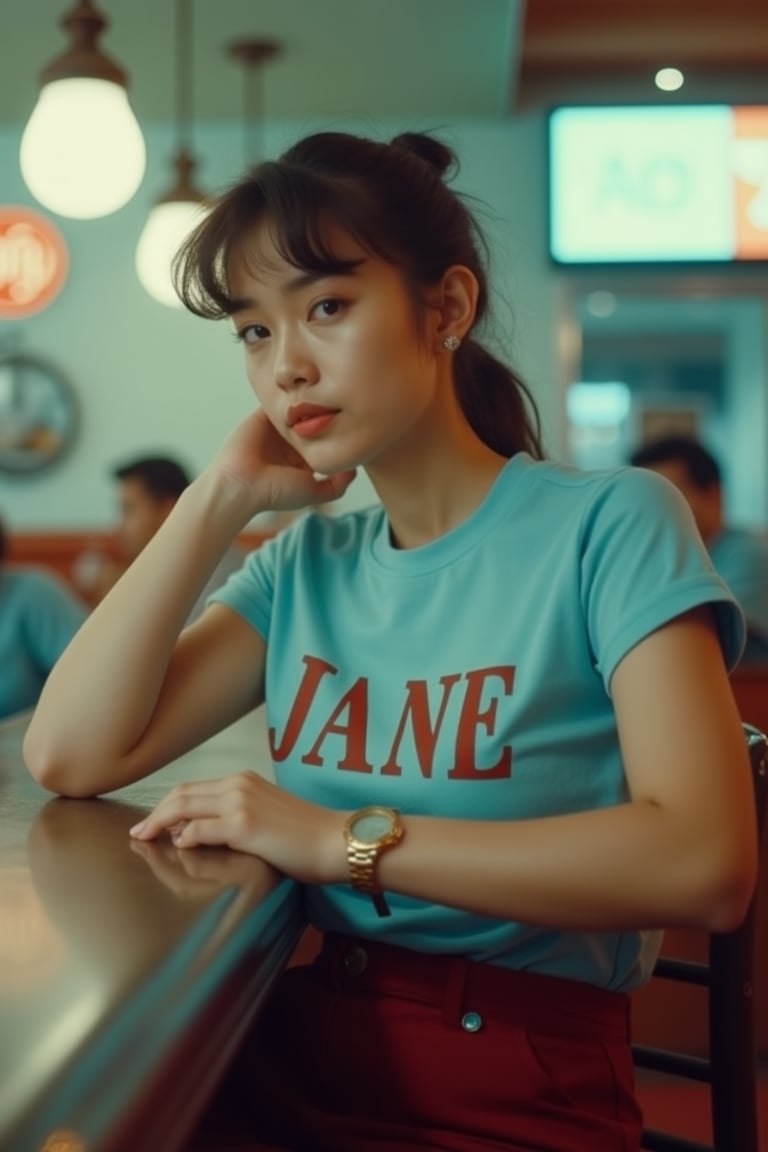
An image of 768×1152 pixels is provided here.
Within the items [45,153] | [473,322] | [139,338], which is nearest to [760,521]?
[139,338]

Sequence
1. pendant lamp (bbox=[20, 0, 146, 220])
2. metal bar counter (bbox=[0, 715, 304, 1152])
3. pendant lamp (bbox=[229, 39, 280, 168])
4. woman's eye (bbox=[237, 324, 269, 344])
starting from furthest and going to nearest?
pendant lamp (bbox=[229, 39, 280, 168]) → pendant lamp (bbox=[20, 0, 146, 220]) → woman's eye (bbox=[237, 324, 269, 344]) → metal bar counter (bbox=[0, 715, 304, 1152])

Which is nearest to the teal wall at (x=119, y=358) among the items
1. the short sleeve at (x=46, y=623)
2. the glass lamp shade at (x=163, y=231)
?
the glass lamp shade at (x=163, y=231)

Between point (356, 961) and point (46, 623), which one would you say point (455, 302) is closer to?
point (356, 961)

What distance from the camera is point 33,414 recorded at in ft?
20.8

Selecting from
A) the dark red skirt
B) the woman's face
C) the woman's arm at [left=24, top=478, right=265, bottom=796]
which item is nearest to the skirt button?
the dark red skirt

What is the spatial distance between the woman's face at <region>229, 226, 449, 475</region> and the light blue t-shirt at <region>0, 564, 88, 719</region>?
1.84 metres

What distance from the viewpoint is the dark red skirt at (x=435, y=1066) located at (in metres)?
1.07

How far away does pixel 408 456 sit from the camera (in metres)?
1.30

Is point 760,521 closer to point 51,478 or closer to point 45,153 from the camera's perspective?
point 51,478

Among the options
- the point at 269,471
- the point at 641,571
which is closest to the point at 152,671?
the point at 269,471

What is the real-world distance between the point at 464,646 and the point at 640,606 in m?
0.16

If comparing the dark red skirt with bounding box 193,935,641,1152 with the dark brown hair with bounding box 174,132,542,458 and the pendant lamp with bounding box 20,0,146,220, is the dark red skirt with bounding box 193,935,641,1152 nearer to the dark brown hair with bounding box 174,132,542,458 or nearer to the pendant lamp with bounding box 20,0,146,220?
the dark brown hair with bounding box 174,132,542,458

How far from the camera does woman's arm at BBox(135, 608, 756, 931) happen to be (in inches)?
38.8

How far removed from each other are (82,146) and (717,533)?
2178 mm
